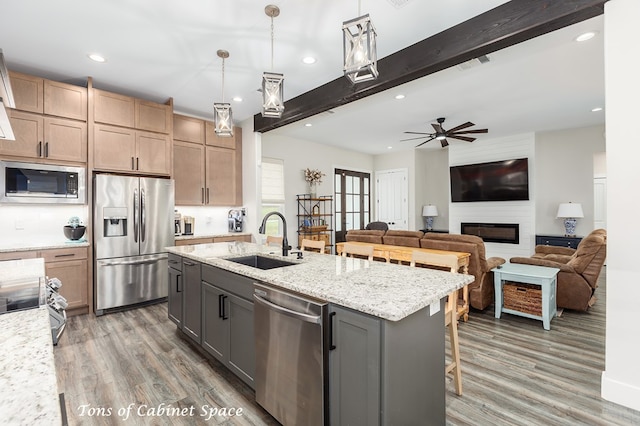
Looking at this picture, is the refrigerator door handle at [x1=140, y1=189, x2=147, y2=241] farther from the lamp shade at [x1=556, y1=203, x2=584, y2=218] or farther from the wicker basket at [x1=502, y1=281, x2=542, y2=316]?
the lamp shade at [x1=556, y1=203, x2=584, y2=218]

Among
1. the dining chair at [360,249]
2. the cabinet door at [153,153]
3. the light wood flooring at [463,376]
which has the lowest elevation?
the light wood flooring at [463,376]

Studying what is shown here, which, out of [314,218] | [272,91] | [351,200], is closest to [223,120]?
[272,91]

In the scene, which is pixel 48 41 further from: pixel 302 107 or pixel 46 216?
pixel 302 107

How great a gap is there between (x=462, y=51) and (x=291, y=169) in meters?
4.34

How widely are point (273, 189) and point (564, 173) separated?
5.81m

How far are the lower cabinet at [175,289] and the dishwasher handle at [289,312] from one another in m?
1.47

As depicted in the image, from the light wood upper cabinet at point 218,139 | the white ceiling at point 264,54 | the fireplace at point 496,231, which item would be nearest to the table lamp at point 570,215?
the fireplace at point 496,231

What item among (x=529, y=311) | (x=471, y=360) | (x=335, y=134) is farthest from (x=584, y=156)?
(x=471, y=360)

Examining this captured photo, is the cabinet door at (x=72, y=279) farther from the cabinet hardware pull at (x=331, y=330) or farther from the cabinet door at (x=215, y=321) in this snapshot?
the cabinet hardware pull at (x=331, y=330)

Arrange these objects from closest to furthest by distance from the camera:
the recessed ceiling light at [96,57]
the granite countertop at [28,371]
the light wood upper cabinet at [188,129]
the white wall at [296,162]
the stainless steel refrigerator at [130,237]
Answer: the granite countertop at [28,371] < the recessed ceiling light at [96,57] < the stainless steel refrigerator at [130,237] < the light wood upper cabinet at [188,129] < the white wall at [296,162]

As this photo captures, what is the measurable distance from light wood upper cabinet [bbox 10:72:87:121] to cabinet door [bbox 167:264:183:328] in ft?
7.41

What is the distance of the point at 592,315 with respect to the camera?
11.7ft

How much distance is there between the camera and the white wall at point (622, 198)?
1925 millimetres

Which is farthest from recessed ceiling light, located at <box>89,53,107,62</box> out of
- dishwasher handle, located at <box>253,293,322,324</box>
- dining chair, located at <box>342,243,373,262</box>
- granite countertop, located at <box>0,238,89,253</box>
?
dining chair, located at <box>342,243,373,262</box>
